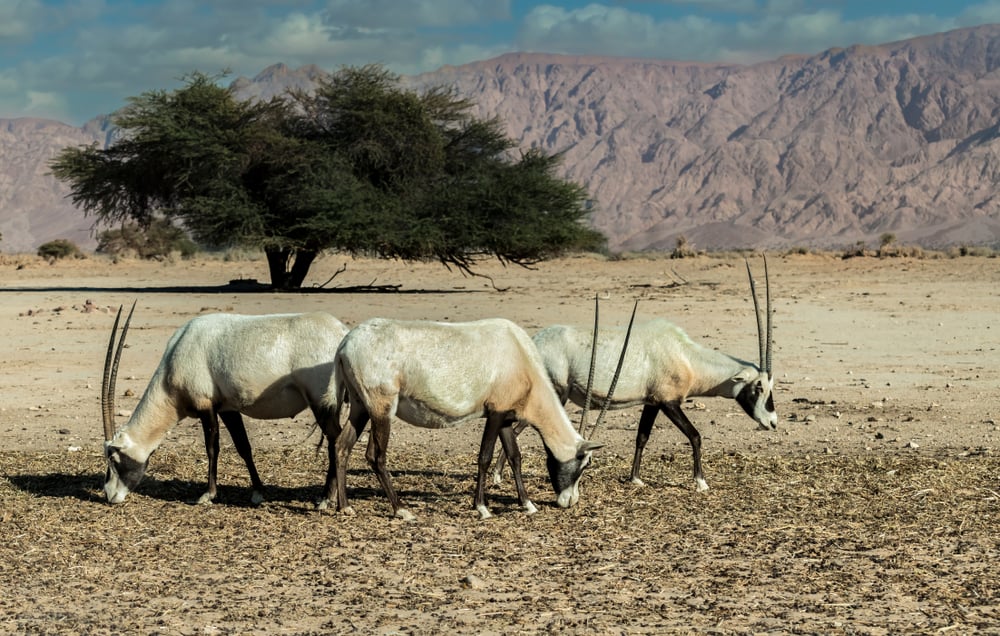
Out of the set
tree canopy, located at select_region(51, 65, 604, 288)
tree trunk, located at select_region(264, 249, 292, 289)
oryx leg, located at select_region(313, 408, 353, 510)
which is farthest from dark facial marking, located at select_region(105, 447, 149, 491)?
→ tree trunk, located at select_region(264, 249, 292, 289)

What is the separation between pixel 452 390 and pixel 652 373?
6.84 ft

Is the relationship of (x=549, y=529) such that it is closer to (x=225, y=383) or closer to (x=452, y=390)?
(x=452, y=390)

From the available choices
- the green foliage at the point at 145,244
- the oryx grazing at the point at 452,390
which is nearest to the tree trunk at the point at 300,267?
the oryx grazing at the point at 452,390

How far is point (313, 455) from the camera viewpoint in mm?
11570

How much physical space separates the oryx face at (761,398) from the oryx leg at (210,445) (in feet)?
13.9

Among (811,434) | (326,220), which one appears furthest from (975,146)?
(811,434)

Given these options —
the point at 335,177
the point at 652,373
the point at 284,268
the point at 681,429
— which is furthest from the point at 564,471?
the point at 284,268

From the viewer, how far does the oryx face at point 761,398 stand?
10.4 metres

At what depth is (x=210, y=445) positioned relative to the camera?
9508 mm

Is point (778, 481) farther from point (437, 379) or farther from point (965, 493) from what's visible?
point (437, 379)

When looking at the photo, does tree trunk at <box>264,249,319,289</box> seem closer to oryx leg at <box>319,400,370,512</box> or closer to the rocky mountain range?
oryx leg at <box>319,400,370,512</box>

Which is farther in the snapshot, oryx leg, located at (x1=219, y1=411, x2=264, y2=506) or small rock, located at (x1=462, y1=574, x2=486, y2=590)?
oryx leg, located at (x1=219, y1=411, x2=264, y2=506)

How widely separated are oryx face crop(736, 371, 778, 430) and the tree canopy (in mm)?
24037

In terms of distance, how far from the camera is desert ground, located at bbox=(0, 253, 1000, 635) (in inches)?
266
